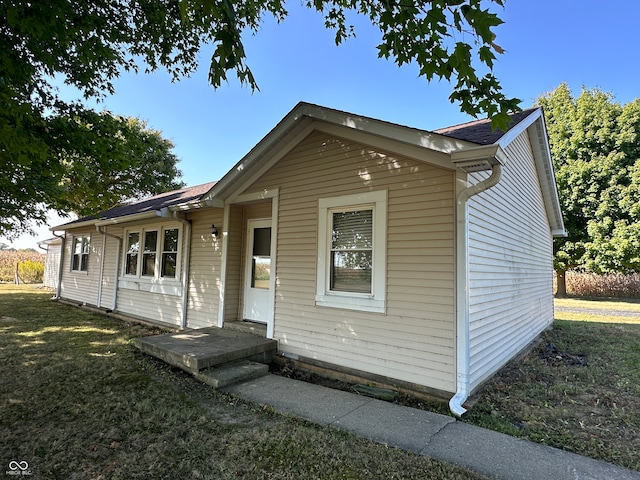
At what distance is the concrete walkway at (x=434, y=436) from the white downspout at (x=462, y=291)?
39 centimetres

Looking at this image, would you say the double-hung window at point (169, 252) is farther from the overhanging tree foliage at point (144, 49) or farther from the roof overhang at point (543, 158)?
the roof overhang at point (543, 158)

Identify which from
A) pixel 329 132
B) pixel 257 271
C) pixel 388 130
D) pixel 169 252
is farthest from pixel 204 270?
pixel 388 130

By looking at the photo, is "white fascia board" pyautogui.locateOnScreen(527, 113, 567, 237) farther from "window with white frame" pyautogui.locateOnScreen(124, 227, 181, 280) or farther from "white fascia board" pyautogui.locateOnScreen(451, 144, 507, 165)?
"window with white frame" pyautogui.locateOnScreen(124, 227, 181, 280)

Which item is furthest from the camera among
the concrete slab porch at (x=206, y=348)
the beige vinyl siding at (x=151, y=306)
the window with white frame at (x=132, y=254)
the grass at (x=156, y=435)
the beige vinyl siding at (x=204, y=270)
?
the window with white frame at (x=132, y=254)

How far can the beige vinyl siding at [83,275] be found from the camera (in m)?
11.4

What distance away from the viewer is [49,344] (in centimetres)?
665

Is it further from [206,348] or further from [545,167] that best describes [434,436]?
[545,167]

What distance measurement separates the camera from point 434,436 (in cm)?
327

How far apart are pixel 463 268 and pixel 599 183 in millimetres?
20543

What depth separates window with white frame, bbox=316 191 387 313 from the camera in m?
4.73

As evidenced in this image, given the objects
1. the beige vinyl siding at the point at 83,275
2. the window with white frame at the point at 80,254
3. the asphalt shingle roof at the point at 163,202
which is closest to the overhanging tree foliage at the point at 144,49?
the asphalt shingle roof at the point at 163,202

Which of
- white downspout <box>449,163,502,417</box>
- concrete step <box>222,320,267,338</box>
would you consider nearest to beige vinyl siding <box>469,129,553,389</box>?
white downspout <box>449,163,502,417</box>

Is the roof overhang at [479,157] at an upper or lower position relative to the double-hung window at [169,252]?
upper

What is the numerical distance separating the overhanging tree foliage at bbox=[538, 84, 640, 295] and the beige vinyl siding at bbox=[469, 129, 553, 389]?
12527 mm
